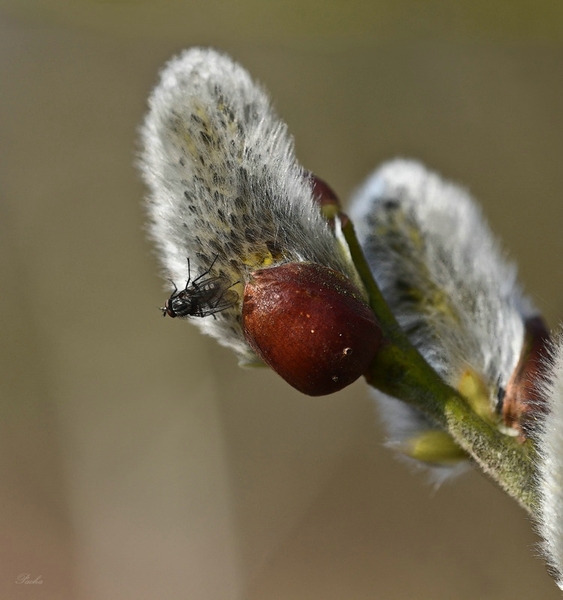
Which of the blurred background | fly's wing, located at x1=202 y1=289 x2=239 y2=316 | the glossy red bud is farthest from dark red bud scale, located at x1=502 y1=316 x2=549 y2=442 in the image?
the blurred background

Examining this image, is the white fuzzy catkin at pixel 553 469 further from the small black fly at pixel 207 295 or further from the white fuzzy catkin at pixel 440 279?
the small black fly at pixel 207 295

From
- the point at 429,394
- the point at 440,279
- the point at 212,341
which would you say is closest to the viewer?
the point at 429,394

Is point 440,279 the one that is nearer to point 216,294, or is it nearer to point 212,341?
point 216,294

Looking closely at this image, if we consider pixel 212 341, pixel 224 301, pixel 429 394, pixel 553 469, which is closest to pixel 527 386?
pixel 429 394

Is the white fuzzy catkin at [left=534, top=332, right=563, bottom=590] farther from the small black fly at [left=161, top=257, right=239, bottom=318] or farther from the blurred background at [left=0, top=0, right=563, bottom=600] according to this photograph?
the blurred background at [left=0, top=0, right=563, bottom=600]

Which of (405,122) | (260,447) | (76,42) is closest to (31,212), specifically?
(76,42)

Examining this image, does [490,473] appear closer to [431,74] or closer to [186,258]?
[186,258]

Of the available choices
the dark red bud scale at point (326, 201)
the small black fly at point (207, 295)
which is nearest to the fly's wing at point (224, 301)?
the small black fly at point (207, 295)
